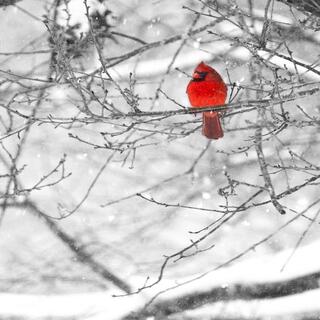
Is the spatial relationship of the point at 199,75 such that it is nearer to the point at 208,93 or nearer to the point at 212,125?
the point at 208,93

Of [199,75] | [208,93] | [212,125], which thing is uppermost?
[199,75]

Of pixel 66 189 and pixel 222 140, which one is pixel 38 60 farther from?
pixel 222 140

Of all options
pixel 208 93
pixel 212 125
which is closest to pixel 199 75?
pixel 208 93

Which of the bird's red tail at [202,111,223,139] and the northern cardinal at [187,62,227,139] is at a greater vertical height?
the northern cardinal at [187,62,227,139]

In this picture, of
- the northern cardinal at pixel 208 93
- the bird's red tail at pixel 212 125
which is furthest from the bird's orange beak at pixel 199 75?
the bird's red tail at pixel 212 125

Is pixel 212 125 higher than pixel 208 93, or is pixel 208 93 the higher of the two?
pixel 208 93

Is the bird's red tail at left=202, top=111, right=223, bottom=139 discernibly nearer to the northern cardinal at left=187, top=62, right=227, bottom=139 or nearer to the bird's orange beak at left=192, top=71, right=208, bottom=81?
the northern cardinal at left=187, top=62, right=227, bottom=139

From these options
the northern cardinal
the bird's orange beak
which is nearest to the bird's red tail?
the northern cardinal

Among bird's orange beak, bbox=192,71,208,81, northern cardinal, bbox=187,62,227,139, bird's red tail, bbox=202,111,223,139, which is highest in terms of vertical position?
bird's orange beak, bbox=192,71,208,81
